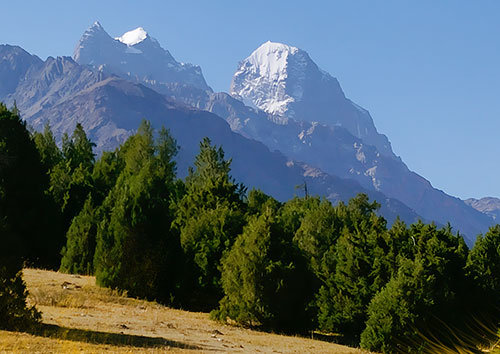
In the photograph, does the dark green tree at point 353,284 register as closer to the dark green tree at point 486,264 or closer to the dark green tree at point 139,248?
the dark green tree at point 486,264

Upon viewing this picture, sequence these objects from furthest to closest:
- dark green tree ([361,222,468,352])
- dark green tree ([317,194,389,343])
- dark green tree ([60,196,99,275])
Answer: dark green tree ([60,196,99,275])
dark green tree ([317,194,389,343])
dark green tree ([361,222,468,352])

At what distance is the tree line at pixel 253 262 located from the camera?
1278 inches

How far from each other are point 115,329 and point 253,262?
1224cm

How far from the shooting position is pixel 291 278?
3334 centimetres

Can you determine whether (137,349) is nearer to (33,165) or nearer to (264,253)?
(264,253)

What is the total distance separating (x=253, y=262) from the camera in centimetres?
3300

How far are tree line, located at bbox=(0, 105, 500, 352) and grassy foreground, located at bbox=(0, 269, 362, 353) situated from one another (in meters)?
2.33

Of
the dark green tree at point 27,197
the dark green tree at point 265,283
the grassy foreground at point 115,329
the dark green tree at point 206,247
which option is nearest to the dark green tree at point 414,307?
the grassy foreground at point 115,329

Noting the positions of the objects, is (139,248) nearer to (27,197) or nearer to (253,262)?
(253,262)

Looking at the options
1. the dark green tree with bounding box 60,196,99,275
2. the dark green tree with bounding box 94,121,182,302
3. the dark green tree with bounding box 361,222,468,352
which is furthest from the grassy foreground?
the dark green tree with bounding box 60,196,99,275

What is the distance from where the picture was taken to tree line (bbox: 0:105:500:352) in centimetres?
3247

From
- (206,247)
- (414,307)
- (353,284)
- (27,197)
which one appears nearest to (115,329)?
(414,307)

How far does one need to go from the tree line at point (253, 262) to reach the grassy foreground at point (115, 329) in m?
2.33

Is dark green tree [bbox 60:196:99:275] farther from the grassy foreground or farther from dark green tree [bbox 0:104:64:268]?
the grassy foreground
